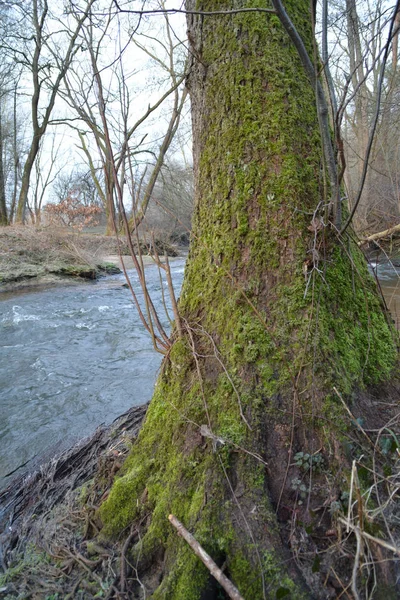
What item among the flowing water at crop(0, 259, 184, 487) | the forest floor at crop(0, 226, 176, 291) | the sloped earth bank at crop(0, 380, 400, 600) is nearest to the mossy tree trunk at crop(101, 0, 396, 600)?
the sloped earth bank at crop(0, 380, 400, 600)

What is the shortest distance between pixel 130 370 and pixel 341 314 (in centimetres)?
393

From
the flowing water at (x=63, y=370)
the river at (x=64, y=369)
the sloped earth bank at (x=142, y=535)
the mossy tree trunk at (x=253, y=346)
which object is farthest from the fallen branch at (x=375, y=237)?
the flowing water at (x=63, y=370)

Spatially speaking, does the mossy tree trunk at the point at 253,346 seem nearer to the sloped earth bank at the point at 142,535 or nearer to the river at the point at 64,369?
the sloped earth bank at the point at 142,535

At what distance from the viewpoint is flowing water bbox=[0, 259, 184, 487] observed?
3.83 metres

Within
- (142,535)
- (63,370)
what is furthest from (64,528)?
(63,370)

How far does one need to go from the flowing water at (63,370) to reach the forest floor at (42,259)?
235 centimetres

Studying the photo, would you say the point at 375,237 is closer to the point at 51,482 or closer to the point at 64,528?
the point at 51,482

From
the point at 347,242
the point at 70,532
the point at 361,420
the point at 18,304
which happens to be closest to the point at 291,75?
the point at 347,242

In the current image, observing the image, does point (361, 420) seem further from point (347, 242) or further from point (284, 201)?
point (284, 201)

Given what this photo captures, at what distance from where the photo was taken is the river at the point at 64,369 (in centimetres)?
381

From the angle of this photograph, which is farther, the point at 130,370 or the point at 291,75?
the point at 130,370

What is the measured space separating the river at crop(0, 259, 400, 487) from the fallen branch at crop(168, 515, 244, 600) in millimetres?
1535

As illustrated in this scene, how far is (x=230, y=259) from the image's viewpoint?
1.95 metres

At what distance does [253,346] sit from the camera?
180 centimetres
